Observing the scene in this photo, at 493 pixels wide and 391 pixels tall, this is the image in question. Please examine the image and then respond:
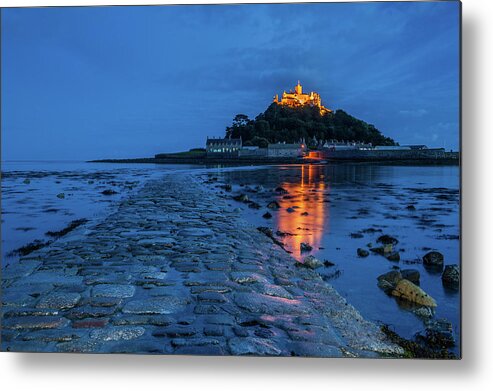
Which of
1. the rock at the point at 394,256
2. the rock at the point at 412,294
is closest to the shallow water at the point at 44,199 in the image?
the rock at the point at 394,256

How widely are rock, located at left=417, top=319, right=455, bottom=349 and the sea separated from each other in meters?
0.06

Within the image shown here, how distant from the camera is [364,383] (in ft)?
13.1

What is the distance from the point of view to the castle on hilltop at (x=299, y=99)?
5020 mm

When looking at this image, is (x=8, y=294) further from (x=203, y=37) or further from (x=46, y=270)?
(x=203, y=37)

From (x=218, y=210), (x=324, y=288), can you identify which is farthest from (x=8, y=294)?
(x=218, y=210)

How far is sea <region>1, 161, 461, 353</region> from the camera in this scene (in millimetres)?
4312

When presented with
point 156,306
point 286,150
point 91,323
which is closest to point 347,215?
point 286,150

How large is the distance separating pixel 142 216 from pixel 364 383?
4352 millimetres

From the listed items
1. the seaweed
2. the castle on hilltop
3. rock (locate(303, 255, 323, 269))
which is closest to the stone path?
rock (locate(303, 255, 323, 269))

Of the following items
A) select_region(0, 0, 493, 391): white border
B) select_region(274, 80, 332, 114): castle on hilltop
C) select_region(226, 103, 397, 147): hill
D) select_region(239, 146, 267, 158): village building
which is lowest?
select_region(0, 0, 493, 391): white border

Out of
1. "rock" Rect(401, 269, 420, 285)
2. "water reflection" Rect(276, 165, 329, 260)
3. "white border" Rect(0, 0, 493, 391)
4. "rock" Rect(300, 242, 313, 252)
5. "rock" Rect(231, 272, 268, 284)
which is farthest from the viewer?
"water reflection" Rect(276, 165, 329, 260)

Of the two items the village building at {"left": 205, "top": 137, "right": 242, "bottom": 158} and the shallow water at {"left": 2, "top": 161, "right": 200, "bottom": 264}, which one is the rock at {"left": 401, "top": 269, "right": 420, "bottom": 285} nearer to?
the village building at {"left": 205, "top": 137, "right": 242, "bottom": 158}

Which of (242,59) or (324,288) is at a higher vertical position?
(242,59)

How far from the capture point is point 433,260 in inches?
188
